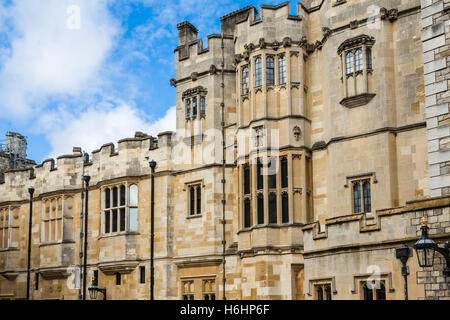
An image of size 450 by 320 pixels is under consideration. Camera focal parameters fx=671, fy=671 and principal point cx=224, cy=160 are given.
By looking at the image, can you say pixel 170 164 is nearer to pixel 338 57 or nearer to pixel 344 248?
pixel 338 57

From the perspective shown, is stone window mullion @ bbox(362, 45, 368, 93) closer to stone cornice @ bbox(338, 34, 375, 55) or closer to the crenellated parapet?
stone cornice @ bbox(338, 34, 375, 55)

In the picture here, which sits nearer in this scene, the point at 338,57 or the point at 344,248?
the point at 344,248

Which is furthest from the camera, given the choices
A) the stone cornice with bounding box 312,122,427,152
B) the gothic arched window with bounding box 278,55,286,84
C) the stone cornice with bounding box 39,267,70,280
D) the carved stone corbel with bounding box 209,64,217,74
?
the stone cornice with bounding box 39,267,70,280

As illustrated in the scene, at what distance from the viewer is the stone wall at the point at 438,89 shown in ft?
51.4

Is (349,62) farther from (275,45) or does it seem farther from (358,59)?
(275,45)

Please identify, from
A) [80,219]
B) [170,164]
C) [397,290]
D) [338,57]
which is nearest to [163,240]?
[170,164]

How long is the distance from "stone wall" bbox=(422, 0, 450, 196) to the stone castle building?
0.11 ft

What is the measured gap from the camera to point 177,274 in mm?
27531

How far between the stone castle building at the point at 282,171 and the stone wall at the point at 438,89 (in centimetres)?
3

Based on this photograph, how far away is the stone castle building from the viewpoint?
1641 centimetres

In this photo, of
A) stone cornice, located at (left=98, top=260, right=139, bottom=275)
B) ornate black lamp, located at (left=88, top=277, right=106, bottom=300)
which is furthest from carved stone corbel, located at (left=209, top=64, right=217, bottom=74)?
ornate black lamp, located at (left=88, top=277, right=106, bottom=300)
